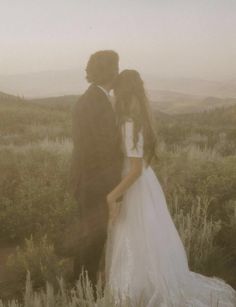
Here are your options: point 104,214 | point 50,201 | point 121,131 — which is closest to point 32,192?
point 50,201

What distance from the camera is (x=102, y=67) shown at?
4.21m

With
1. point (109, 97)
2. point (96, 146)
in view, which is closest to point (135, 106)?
point (109, 97)

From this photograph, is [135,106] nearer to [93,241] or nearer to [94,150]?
[94,150]

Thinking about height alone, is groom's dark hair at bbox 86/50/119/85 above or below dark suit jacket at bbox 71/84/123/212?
above

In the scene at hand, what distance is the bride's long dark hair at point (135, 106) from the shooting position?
4105 millimetres

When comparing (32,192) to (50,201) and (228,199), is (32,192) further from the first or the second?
(228,199)

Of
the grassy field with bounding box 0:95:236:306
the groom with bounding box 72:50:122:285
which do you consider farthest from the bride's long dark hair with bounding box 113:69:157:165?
the grassy field with bounding box 0:95:236:306

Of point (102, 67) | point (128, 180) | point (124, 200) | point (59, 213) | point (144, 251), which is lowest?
point (59, 213)

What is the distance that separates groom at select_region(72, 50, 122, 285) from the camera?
4230 mm

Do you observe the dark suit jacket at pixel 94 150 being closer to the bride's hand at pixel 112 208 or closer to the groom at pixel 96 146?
the groom at pixel 96 146

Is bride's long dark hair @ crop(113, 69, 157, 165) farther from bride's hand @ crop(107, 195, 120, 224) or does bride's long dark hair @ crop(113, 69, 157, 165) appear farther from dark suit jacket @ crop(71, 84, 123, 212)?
bride's hand @ crop(107, 195, 120, 224)

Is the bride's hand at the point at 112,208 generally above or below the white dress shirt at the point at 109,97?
below

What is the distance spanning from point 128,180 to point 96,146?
1.16ft

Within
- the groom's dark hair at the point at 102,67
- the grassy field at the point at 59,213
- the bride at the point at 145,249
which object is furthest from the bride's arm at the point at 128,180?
the grassy field at the point at 59,213
